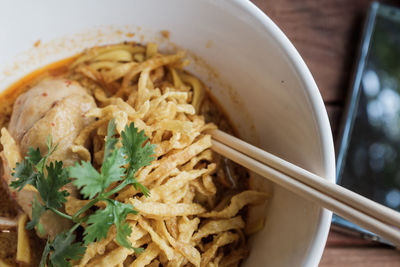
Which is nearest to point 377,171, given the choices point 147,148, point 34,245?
point 147,148

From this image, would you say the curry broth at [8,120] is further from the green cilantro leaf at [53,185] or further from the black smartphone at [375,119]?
the black smartphone at [375,119]

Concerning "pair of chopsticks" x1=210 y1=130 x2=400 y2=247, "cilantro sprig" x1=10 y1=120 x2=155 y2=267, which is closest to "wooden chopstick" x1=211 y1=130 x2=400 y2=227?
"pair of chopsticks" x1=210 y1=130 x2=400 y2=247

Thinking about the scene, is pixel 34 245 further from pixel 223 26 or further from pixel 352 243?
pixel 352 243

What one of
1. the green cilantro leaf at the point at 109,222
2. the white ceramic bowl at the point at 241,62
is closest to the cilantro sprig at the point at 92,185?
the green cilantro leaf at the point at 109,222

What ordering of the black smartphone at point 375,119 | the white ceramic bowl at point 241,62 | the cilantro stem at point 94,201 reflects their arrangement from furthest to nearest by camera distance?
the black smartphone at point 375,119
the white ceramic bowl at point 241,62
the cilantro stem at point 94,201

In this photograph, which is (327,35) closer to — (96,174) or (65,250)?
(96,174)

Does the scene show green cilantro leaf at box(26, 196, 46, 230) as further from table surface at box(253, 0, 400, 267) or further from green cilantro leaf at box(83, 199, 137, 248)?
table surface at box(253, 0, 400, 267)
